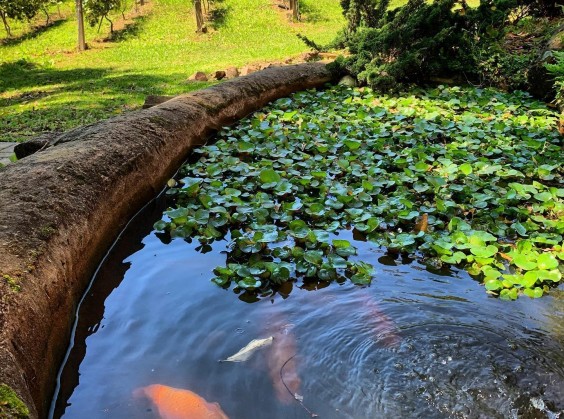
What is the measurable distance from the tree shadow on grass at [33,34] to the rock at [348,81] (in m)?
18.1

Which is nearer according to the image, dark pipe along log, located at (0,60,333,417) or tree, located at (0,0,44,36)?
dark pipe along log, located at (0,60,333,417)

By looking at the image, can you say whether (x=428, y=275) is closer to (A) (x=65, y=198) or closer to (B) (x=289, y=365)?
(B) (x=289, y=365)

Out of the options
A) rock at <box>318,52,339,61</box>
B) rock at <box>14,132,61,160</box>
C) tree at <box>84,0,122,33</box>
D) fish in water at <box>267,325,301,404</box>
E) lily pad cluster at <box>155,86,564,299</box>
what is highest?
tree at <box>84,0,122,33</box>

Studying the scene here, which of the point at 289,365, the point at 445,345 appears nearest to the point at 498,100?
the point at 445,345

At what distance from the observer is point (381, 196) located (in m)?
3.77

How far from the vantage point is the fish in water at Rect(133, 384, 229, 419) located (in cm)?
190

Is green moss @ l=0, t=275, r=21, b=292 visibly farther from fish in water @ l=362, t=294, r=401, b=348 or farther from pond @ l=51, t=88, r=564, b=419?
fish in water @ l=362, t=294, r=401, b=348

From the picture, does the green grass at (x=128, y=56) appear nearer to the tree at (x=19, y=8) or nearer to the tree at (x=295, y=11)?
the tree at (x=295, y=11)

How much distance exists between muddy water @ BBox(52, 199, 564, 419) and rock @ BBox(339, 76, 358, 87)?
5.64 m

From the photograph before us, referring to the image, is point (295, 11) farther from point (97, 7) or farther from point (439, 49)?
point (439, 49)

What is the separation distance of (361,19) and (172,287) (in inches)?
298

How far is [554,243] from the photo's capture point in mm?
3131

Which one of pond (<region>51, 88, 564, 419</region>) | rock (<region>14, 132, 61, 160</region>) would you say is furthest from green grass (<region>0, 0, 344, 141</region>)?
pond (<region>51, 88, 564, 419</region>)

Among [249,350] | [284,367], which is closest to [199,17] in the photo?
[249,350]
